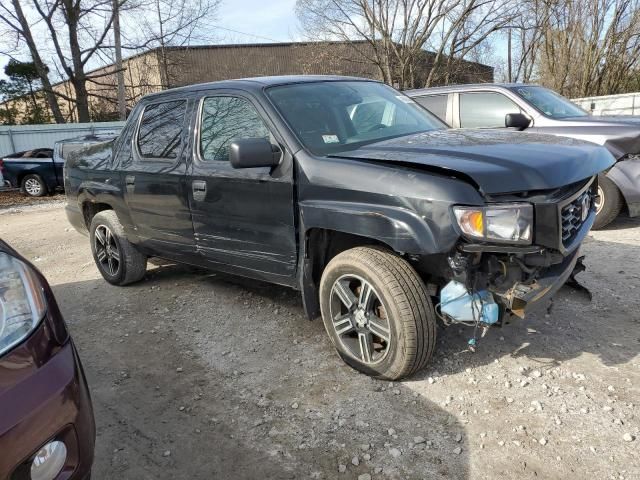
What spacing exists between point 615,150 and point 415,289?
13.8 ft

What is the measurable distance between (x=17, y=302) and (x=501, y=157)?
231 cm

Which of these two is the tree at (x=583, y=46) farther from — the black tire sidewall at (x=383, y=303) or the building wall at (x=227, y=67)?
the black tire sidewall at (x=383, y=303)

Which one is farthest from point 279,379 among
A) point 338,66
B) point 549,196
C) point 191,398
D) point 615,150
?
point 338,66

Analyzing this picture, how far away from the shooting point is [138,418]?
2.88 metres

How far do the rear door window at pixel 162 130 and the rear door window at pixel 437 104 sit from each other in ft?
12.6

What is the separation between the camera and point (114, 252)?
5.10m

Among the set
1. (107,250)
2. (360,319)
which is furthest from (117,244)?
(360,319)

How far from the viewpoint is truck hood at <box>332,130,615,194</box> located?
2521mm

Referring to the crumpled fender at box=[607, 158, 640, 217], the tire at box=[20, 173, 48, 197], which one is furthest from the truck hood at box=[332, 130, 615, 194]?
the tire at box=[20, 173, 48, 197]

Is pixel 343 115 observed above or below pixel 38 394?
above

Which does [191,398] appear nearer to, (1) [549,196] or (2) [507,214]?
(2) [507,214]

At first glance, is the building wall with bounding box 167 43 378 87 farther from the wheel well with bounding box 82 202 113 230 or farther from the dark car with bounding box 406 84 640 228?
the wheel well with bounding box 82 202 113 230

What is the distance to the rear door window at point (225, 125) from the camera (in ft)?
11.5

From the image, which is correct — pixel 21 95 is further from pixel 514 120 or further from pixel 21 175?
pixel 514 120
